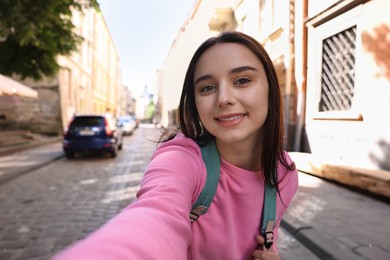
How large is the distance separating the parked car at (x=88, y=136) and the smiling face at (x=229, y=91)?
9600 mm

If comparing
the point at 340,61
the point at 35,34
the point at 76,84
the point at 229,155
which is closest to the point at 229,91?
the point at 229,155

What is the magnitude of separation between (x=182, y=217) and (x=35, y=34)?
7.33 metres

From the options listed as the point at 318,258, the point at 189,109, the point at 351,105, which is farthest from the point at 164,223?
the point at 351,105

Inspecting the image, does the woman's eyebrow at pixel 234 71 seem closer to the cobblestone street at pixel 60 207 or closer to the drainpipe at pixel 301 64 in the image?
the cobblestone street at pixel 60 207

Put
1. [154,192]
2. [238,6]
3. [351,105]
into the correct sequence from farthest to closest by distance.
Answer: [351,105] < [238,6] < [154,192]

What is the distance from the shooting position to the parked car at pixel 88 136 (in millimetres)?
10125

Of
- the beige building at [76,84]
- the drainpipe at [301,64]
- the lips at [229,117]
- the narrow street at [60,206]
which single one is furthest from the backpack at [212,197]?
the beige building at [76,84]

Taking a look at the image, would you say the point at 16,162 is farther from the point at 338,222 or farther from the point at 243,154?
the point at 243,154

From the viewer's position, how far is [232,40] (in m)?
1.22

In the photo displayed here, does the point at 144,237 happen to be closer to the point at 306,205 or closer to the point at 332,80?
the point at 306,205

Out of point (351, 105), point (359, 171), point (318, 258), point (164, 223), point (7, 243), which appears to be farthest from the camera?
point (351, 105)

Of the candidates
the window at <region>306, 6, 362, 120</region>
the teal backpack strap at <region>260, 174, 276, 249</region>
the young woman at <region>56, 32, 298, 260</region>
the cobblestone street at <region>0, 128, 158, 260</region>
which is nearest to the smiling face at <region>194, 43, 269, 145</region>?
the young woman at <region>56, 32, 298, 260</region>

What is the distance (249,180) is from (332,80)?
558cm

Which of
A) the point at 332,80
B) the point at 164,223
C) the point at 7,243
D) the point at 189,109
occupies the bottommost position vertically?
the point at 7,243
